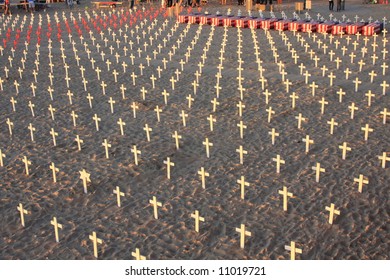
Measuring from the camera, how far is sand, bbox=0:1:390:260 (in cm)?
784

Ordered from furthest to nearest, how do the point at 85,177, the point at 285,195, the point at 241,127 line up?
the point at 241,127, the point at 85,177, the point at 285,195

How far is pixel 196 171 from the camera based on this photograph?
1024 cm

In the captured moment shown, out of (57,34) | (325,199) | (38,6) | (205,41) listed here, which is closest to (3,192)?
(325,199)

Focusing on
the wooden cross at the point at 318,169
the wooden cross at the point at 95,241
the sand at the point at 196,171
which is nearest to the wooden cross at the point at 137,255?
the sand at the point at 196,171

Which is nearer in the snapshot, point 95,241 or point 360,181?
point 95,241

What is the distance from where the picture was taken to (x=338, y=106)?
1371 cm

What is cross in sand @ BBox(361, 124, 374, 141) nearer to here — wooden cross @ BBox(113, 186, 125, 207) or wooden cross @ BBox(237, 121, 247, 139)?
wooden cross @ BBox(237, 121, 247, 139)

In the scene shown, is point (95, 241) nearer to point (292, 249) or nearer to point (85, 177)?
point (85, 177)

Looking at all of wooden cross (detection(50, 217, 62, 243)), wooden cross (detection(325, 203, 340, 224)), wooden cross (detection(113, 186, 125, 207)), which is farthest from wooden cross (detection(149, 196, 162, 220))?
wooden cross (detection(325, 203, 340, 224))

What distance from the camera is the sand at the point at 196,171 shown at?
25.7ft

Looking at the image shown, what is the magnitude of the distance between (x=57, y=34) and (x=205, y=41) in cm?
876

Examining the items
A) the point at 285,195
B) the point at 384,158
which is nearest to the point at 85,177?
the point at 285,195
